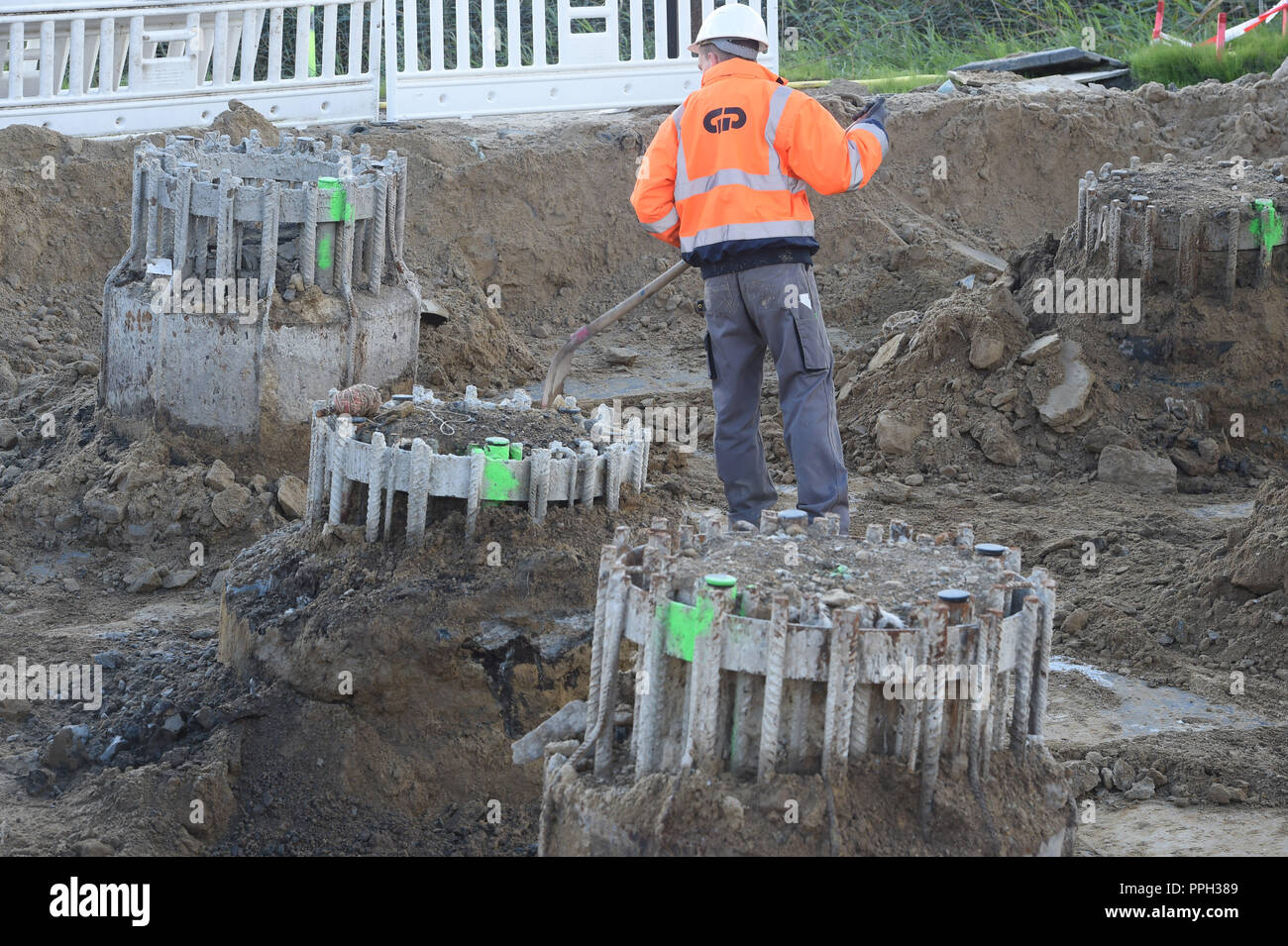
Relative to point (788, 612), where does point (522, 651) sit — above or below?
below

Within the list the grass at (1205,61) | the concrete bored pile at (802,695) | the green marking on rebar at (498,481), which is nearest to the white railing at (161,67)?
the green marking on rebar at (498,481)

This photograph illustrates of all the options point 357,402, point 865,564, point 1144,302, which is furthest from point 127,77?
point 865,564

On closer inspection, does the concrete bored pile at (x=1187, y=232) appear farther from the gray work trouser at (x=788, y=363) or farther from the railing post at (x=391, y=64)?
the railing post at (x=391, y=64)

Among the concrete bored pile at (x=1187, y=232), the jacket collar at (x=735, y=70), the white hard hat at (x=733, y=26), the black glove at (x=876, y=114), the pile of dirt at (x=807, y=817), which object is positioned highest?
the white hard hat at (x=733, y=26)

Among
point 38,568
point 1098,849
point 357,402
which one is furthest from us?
point 38,568

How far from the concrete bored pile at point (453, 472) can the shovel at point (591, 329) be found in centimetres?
133

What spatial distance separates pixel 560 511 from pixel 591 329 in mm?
2007

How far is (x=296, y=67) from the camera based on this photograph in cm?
1176

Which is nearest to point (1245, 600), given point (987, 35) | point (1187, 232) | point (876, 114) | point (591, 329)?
point (876, 114)

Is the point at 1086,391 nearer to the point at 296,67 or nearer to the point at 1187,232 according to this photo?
the point at 1187,232

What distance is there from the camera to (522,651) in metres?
5.93

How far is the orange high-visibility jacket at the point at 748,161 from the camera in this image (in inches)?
261

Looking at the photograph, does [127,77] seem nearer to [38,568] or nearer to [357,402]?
[38,568]

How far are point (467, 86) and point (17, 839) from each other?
8.29 meters
